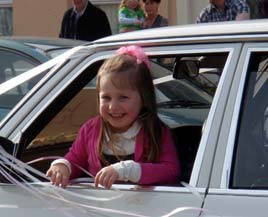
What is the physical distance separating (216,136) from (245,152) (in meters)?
0.12

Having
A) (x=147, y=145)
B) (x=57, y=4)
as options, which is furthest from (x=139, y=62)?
(x=57, y=4)

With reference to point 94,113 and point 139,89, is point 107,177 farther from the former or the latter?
point 94,113

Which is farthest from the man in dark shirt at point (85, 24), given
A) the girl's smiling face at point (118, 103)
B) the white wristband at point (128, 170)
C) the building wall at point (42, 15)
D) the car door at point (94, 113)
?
the white wristband at point (128, 170)

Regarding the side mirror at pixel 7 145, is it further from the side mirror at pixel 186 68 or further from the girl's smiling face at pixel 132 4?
the girl's smiling face at pixel 132 4

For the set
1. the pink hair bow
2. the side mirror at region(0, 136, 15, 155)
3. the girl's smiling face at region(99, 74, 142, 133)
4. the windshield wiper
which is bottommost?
the windshield wiper

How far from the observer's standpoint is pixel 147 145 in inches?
123

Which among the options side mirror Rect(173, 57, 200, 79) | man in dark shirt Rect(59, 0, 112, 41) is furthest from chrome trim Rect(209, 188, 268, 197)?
man in dark shirt Rect(59, 0, 112, 41)

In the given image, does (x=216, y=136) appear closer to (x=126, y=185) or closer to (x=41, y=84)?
(x=126, y=185)

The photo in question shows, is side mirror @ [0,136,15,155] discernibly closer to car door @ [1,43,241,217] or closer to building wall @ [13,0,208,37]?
car door @ [1,43,241,217]

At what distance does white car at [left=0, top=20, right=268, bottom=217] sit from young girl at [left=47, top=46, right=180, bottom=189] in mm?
70

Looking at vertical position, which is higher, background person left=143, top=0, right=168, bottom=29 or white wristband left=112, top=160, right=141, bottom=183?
background person left=143, top=0, right=168, bottom=29

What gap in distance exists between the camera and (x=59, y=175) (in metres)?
3.04

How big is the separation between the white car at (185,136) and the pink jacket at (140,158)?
0.22ft

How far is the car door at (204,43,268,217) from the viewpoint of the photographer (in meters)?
2.66
